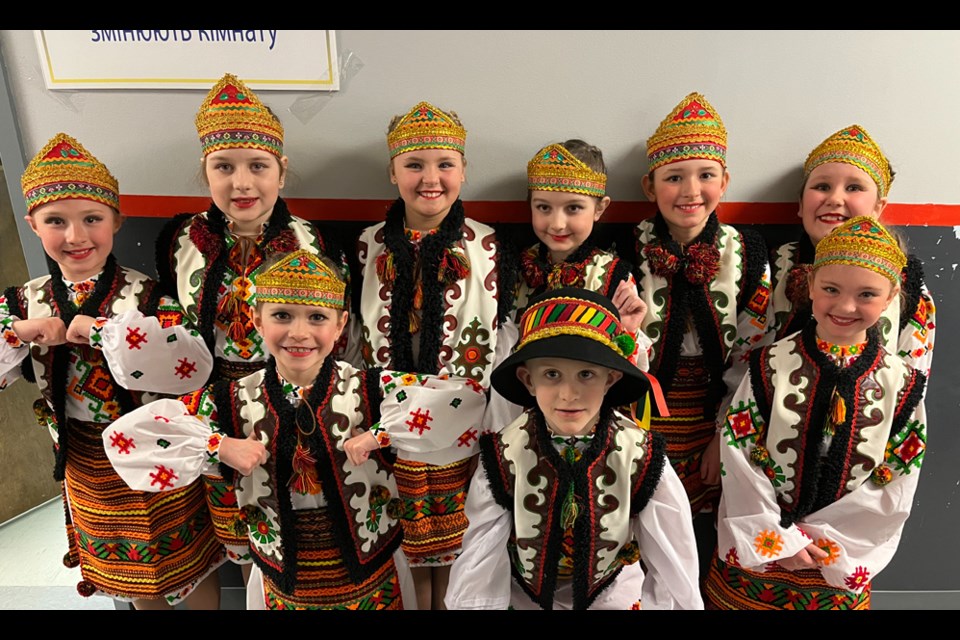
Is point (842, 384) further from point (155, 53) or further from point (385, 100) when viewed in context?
point (155, 53)

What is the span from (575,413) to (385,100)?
126 centimetres

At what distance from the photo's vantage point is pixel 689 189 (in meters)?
1.78

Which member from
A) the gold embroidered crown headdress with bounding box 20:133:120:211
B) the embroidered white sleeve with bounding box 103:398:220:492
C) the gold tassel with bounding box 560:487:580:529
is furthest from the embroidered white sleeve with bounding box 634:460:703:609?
the gold embroidered crown headdress with bounding box 20:133:120:211


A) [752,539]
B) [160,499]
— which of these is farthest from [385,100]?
[752,539]

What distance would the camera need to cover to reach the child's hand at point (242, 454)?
140cm

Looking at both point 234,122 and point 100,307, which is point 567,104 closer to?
point 234,122

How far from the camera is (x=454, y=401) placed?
1490 millimetres

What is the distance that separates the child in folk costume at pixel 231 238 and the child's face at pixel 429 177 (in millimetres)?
356

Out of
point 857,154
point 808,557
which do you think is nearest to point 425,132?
point 857,154

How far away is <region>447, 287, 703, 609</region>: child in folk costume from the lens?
132 cm

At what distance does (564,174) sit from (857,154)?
899 mm

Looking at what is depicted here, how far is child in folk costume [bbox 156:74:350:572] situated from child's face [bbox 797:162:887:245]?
1.55m

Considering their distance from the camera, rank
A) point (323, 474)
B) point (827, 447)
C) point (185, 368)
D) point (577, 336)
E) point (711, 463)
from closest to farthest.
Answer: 1. point (577, 336)
2. point (323, 474)
3. point (827, 447)
4. point (185, 368)
5. point (711, 463)

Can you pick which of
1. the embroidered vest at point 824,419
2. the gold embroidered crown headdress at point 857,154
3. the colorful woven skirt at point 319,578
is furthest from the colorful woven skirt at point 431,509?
the gold embroidered crown headdress at point 857,154
